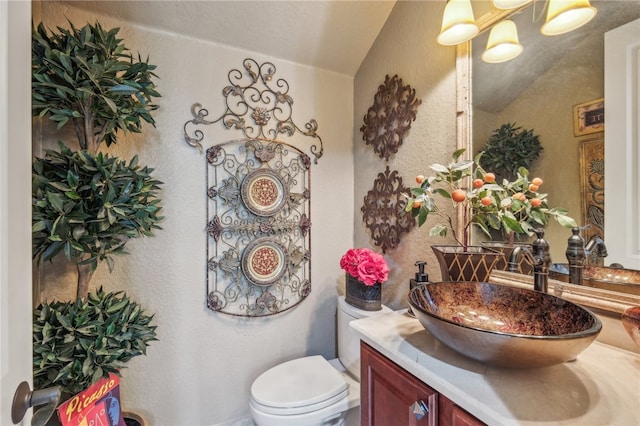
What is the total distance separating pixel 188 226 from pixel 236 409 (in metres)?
1.10

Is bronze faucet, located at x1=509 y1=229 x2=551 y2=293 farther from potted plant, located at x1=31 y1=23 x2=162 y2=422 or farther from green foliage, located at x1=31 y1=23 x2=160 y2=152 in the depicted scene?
green foliage, located at x1=31 y1=23 x2=160 y2=152

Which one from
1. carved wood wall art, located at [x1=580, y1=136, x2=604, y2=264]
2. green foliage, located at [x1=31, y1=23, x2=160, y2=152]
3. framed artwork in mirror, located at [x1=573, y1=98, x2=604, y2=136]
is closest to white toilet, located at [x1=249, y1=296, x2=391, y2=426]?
carved wood wall art, located at [x1=580, y1=136, x2=604, y2=264]

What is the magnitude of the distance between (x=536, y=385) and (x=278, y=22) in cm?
184

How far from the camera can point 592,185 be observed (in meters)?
0.89

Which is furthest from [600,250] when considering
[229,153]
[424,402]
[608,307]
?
[229,153]

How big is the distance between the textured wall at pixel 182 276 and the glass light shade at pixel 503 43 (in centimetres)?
104

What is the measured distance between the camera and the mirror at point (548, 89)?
2.93 feet

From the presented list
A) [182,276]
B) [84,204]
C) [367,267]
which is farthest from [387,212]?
[84,204]

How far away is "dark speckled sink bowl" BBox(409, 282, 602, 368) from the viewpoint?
1.81 ft

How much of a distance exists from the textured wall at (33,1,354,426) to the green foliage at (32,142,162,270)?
1.11 feet

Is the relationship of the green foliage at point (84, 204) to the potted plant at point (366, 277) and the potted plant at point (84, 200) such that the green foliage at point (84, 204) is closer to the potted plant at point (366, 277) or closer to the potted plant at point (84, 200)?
the potted plant at point (84, 200)

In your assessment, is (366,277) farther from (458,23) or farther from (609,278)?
(458,23)

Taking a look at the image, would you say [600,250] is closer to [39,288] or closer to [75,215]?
[75,215]

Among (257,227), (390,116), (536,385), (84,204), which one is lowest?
(536,385)
